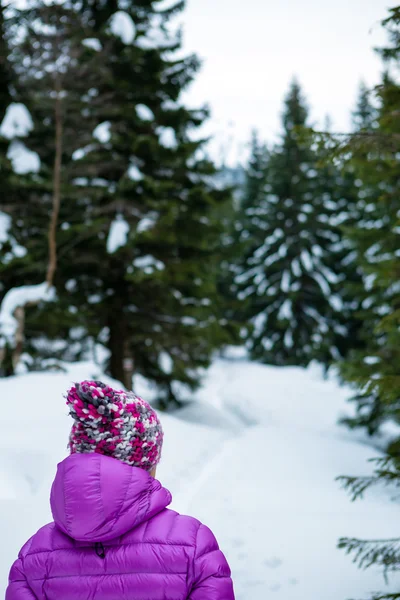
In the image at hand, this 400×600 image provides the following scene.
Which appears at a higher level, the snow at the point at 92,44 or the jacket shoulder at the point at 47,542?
the snow at the point at 92,44

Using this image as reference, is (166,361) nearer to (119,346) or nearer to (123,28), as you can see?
(119,346)

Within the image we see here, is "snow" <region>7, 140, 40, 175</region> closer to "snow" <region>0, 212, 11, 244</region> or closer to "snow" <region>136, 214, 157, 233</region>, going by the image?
"snow" <region>0, 212, 11, 244</region>

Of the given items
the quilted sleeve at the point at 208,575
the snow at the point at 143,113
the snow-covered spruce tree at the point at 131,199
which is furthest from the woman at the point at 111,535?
the snow at the point at 143,113

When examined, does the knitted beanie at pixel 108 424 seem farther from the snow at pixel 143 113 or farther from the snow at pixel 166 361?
the snow at pixel 143 113

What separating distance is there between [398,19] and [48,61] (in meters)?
7.54

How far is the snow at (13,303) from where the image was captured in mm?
7582

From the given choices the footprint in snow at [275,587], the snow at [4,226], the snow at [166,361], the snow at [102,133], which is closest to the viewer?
the footprint in snow at [275,587]

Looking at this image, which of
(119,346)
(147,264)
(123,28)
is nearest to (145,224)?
(147,264)

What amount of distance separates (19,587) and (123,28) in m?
11.5

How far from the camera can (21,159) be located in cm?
936

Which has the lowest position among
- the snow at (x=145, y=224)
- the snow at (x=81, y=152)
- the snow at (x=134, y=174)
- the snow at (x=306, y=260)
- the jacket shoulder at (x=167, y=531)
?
the jacket shoulder at (x=167, y=531)

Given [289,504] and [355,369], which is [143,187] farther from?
[289,504]

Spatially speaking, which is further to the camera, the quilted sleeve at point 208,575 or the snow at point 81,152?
the snow at point 81,152

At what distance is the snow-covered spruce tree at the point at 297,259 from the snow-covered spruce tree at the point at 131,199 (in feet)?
37.9
